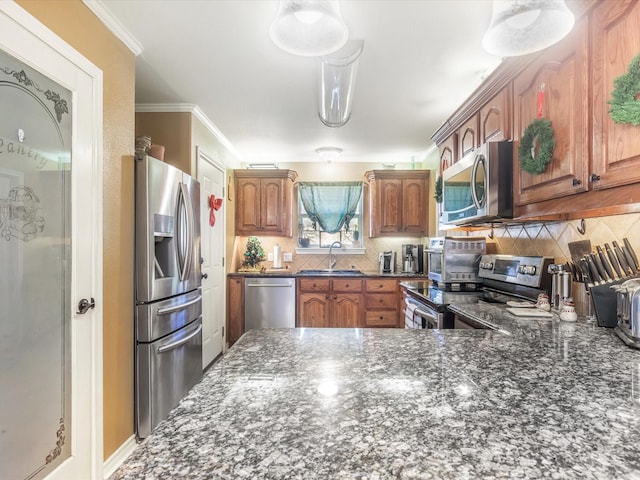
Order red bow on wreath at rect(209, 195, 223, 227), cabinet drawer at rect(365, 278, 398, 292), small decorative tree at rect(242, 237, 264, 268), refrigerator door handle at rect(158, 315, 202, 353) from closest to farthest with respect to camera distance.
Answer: refrigerator door handle at rect(158, 315, 202, 353), red bow on wreath at rect(209, 195, 223, 227), cabinet drawer at rect(365, 278, 398, 292), small decorative tree at rect(242, 237, 264, 268)

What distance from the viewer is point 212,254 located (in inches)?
140

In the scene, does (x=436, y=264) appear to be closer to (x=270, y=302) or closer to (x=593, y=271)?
(x=593, y=271)

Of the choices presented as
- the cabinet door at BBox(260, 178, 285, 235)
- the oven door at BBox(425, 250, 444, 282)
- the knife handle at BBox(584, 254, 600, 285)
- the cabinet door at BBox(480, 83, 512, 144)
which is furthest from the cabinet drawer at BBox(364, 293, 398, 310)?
the knife handle at BBox(584, 254, 600, 285)

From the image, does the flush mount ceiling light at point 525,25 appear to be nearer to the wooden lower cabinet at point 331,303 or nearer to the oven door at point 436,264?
the oven door at point 436,264

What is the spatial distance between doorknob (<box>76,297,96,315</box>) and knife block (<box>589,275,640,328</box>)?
7.77 feet

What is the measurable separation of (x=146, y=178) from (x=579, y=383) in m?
2.21

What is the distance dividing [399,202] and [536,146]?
2832 mm

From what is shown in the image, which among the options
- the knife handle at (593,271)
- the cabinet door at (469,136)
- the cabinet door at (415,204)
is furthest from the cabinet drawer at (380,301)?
the knife handle at (593,271)

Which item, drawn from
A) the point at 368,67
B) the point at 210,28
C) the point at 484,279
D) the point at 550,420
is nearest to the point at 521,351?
the point at 550,420

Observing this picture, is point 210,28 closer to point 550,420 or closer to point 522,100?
point 522,100

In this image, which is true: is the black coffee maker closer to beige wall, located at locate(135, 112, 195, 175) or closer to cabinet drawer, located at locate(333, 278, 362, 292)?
cabinet drawer, located at locate(333, 278, 362, 292)

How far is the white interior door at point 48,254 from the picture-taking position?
1.24m

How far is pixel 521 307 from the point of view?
180 centimetres

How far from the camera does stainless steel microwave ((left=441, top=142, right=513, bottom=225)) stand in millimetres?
1873
